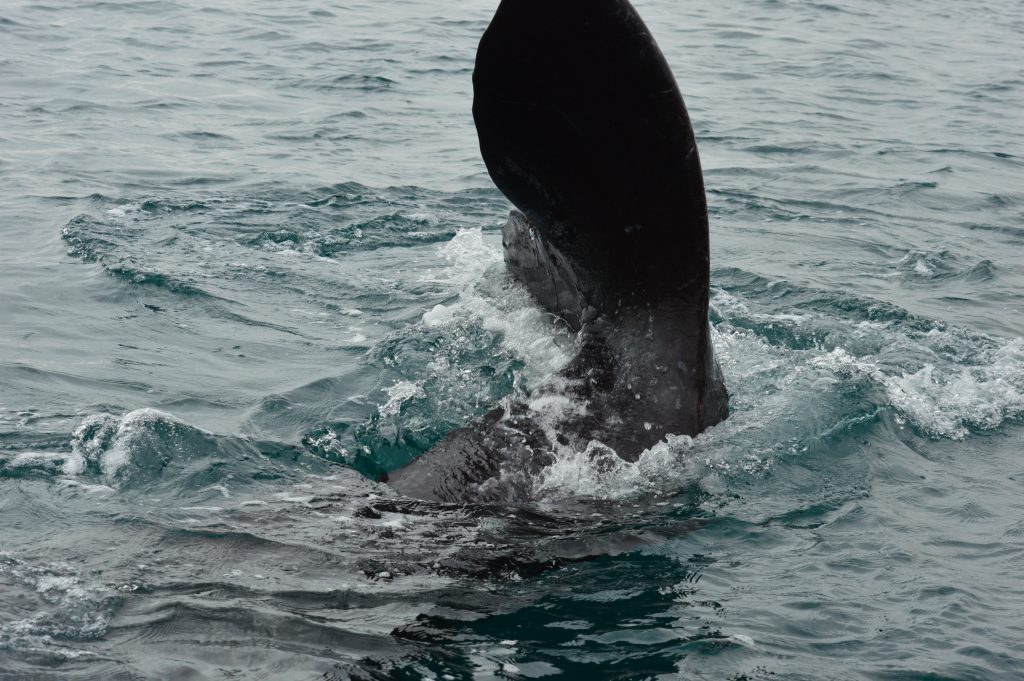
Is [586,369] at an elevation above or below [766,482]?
above

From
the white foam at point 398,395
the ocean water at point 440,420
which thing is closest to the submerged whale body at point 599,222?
the ocean water at point 440,420

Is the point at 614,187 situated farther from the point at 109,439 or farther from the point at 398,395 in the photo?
the point at 109,439

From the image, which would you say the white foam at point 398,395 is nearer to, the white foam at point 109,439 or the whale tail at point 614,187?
the white foam at point 109,439

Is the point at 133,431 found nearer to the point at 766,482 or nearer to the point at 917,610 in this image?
the point at 766,482

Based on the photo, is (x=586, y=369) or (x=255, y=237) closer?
(x=586, y=369)

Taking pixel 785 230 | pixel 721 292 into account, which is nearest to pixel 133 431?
pixel 721 292

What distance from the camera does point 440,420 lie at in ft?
21.0

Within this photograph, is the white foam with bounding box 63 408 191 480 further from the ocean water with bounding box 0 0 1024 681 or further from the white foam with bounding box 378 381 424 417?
the white foam with bounding box 378 381 424 417

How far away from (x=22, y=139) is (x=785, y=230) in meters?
9.25

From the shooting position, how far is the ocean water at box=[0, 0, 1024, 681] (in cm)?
404

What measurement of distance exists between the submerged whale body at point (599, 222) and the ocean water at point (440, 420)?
0.57 ft

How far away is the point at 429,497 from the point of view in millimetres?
4734

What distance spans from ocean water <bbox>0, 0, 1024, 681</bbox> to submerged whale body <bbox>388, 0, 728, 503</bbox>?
0.57 feet

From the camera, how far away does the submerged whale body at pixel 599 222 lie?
13.8 ft
